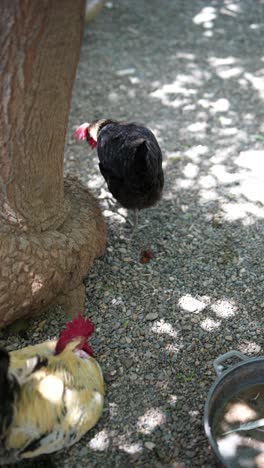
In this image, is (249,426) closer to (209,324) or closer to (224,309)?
(209,324)

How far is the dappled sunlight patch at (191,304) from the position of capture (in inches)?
158

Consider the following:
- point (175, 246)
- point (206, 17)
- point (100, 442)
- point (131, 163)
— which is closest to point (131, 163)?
point (131, 163)

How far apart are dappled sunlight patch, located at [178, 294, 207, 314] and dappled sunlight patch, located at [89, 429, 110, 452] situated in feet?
3.80

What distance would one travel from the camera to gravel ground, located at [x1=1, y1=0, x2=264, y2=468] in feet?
10.9

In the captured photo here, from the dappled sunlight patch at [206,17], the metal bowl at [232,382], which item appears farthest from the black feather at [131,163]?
the dappled sunlight patch at [206,17]

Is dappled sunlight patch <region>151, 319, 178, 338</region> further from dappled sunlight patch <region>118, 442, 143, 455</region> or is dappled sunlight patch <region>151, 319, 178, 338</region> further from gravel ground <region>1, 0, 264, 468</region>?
dappled sunlight patch <region>118, 442, 143, 455</region>

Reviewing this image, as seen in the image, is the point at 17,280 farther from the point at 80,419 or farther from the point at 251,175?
the point at 251,175

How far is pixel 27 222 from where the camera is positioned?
12.3 feet

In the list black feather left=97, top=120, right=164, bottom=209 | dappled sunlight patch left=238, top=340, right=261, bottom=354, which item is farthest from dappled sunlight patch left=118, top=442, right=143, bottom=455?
black feather left=97, top=120, right=164, bottom=209

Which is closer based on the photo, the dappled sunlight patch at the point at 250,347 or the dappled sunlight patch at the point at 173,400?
the dappled sunlight patch at the point at 173,400

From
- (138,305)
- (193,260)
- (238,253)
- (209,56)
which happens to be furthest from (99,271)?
(209,56)

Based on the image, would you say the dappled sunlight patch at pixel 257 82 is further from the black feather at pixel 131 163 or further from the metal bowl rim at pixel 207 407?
the metal bowl rim at pixel 207 407

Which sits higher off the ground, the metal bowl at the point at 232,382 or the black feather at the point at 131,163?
the black feather at the point at 131,163

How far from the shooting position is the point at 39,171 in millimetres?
3639
